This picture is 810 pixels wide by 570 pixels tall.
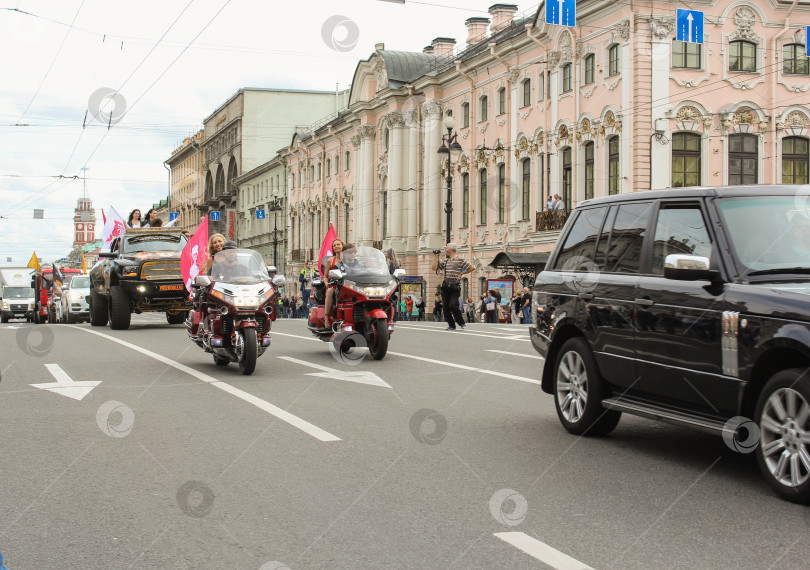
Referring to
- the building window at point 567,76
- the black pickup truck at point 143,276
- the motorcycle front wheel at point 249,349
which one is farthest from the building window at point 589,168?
the motorcycle front wheel at point 249,349

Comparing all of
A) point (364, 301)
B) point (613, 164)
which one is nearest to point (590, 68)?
point (613, 164)

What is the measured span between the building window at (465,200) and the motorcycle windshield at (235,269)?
121 feet

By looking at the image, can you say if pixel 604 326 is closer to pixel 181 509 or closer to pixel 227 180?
pixel 181 509

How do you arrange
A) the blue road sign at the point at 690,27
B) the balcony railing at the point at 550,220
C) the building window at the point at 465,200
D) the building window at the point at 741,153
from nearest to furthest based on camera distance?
the blue road sign at the point at 690,27
the building window at the point at 741,153
the balcony railing at the point at 550,220
the building window at the point at 465,200

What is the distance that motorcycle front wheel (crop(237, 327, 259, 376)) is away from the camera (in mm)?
12336

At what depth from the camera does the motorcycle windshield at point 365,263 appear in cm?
1491

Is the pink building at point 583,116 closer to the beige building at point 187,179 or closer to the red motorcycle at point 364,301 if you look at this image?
the red motorcycle at point 364,301

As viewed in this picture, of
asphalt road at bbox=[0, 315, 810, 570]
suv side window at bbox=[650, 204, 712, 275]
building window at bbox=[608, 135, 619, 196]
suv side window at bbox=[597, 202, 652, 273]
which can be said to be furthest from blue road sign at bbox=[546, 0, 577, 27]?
suv side window at bbox=[650, 204, 712, 275]

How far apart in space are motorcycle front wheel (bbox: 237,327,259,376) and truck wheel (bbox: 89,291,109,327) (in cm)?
1436

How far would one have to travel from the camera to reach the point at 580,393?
7.84 m

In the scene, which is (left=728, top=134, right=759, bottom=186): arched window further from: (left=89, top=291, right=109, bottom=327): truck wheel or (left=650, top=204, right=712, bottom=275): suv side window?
(left=650, top=204, right=712, bottom=275): suv side window

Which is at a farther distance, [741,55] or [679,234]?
[741,55]

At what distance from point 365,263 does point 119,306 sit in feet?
33.1

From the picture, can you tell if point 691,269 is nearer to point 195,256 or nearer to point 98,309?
point 195,256
